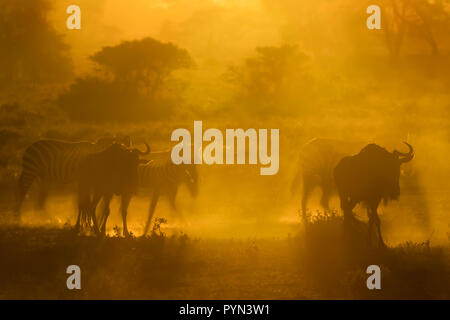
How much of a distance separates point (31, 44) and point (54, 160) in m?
17.2

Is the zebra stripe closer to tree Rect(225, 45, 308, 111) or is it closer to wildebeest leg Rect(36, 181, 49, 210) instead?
wildebeest leg Rect(36, 181, 49, 210)

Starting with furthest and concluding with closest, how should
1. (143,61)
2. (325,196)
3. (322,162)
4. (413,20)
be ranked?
1. (413,20)
2. (143,61)
3. (322,162)
4. (325,196)

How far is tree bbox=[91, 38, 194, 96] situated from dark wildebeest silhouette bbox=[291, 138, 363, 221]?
38.7 feet

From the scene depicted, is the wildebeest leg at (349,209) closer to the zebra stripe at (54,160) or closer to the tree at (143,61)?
the zebra stripe at (54,160)

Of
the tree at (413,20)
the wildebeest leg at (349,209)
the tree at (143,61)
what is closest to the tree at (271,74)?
the tree at (143,61)

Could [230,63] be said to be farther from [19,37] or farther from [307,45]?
[19,37]

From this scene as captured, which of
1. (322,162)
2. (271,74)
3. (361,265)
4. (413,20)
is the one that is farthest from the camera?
(413,20)

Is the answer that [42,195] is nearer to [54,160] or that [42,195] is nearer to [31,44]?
[54,160]

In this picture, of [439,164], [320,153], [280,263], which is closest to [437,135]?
[439,164]

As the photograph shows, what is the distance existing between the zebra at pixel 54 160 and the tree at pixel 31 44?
51.4 ft

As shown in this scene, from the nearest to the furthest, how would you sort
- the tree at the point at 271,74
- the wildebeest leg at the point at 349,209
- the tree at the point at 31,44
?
1. the wildebeest leg at the point at 349,209
2. the tree at the point at 271,74
3. the tree at the point at 31,44

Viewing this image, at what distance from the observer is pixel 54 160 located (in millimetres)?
11000

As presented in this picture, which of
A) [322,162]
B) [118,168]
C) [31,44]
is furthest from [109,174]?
[31,44]

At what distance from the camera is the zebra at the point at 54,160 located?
10.9 metres
